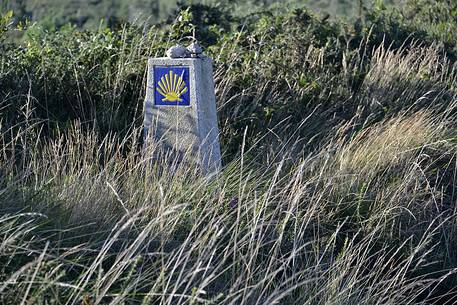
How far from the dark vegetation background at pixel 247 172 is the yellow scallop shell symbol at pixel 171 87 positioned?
46cm

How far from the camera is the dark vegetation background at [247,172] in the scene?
4230 millimetres

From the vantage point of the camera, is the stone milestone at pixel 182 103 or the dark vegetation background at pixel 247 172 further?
the stone milestone at pixel 182 103

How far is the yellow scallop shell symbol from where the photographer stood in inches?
252

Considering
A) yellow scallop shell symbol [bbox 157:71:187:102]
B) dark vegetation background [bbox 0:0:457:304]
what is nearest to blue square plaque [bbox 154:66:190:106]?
yellow scallop shell symbol [bbox 157:71:187:102]

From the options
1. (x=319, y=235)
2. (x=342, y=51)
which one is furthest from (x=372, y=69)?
(x=319, y=235)

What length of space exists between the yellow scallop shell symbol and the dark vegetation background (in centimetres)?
46

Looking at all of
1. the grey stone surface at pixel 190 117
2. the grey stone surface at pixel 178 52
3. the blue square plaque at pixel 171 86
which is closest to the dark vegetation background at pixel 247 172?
the grey stone surface at pixel 190 117

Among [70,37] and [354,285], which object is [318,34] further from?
[354,285]

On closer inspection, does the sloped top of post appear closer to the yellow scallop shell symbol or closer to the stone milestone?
the stone milestone

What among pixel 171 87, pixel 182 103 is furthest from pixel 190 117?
pixel 171 87

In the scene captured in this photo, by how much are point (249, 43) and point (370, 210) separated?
11.0 feet

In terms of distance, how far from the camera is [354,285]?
A: 4957mm

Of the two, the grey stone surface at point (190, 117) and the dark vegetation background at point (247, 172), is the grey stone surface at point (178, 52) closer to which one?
the grey stone surface at point (190, 117)

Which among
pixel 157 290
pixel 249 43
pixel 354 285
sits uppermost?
pixel 249 43
